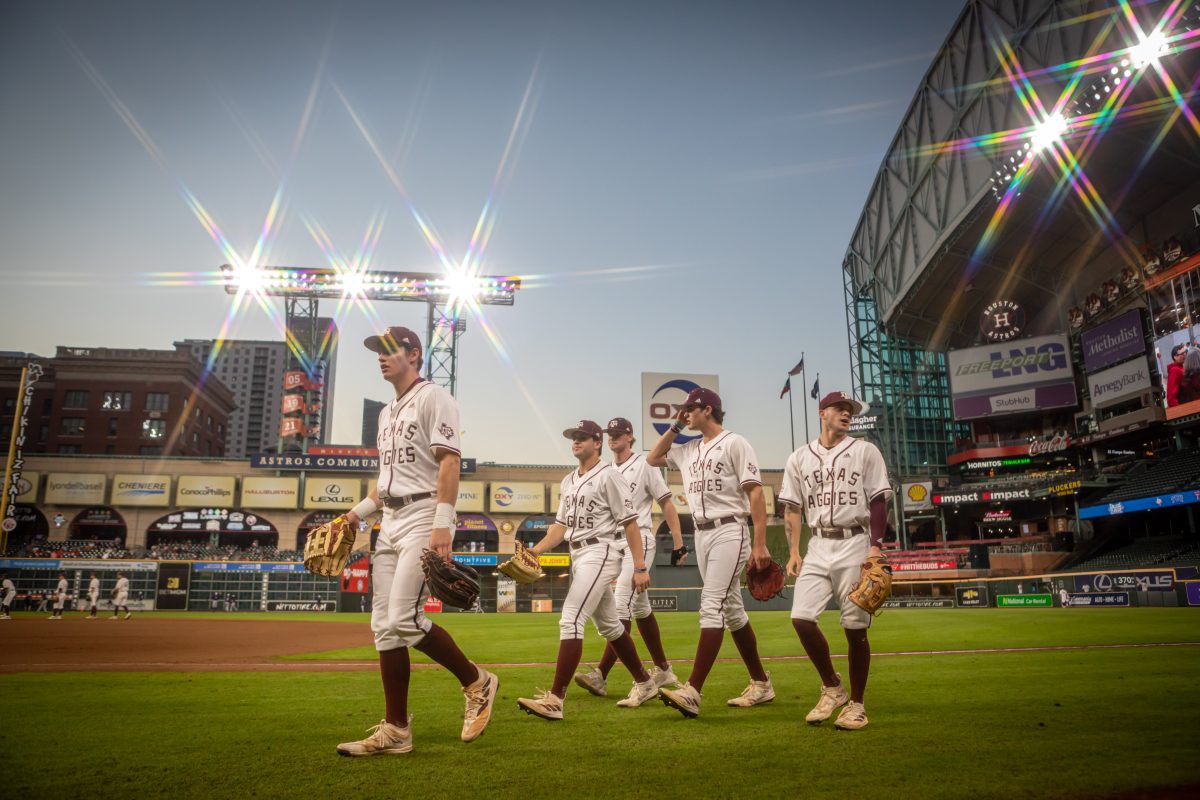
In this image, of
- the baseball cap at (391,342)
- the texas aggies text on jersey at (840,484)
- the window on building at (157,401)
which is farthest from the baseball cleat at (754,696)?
the window on building at (157,401)

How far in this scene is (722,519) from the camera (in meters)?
Answer: 5.83

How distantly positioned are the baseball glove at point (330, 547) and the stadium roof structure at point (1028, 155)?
3200 centimetres

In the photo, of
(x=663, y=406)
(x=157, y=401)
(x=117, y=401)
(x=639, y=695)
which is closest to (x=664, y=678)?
(x=639, y=695)

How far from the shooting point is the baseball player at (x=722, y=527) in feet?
18.3

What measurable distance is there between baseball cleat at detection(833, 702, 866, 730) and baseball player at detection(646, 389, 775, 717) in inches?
33.8

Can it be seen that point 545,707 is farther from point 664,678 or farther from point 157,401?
point 157,401

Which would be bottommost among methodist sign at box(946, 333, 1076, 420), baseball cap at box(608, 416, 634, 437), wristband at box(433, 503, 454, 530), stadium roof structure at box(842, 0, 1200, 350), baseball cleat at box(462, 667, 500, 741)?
baseball cleat at box(462, 667, 500, 741)

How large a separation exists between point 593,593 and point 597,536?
0.46 meters

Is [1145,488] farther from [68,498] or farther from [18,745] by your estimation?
[68,498]

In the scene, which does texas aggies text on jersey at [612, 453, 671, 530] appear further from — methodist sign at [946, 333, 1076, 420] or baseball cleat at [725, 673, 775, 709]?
methodist sign at [946, 333, 1076, 420]

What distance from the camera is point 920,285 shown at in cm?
4597

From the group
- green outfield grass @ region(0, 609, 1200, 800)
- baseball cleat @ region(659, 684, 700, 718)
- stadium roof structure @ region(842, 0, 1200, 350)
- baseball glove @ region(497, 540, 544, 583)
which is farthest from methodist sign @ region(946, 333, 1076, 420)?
baseball glove @ region(497, 540, 544, 583)

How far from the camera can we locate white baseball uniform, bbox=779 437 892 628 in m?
5.34

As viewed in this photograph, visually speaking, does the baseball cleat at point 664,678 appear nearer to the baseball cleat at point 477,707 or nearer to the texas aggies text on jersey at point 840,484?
the texas aggies text on jersey at point 840,484
